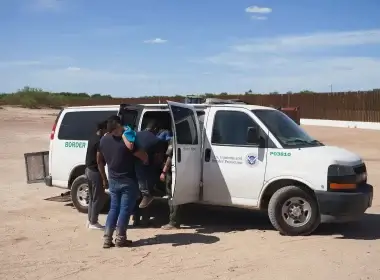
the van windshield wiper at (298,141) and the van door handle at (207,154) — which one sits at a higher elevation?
Result: the van windshield wiper at (298,141)

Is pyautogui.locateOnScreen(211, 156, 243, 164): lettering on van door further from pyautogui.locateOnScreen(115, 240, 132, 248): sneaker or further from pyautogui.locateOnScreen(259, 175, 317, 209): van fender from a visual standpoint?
pyautogui.locateOnScreen(115, 240, 132, 248): sneaker

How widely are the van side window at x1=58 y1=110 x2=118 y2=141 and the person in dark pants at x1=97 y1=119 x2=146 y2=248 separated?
2443 millimetres

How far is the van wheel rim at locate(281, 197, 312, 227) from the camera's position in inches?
323

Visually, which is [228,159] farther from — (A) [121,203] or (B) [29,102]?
(B) [29,102]

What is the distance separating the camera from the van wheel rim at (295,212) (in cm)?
820

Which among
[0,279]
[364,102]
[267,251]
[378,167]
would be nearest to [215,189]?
[267,251]

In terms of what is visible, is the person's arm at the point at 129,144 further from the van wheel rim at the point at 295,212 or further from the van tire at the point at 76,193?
the van tire at the point at 76,193

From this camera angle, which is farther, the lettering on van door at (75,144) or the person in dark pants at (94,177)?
the lettering on van door at (75,144)

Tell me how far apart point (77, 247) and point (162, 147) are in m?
2.13

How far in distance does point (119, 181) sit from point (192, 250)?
1.40 metres

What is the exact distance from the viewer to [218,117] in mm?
8992

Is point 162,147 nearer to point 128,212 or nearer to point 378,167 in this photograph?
point 128,212

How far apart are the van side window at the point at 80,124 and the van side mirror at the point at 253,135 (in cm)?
291

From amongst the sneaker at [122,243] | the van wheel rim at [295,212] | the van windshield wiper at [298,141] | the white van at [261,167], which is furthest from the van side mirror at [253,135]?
the sneaker at [122,243]
